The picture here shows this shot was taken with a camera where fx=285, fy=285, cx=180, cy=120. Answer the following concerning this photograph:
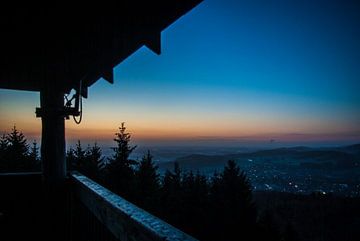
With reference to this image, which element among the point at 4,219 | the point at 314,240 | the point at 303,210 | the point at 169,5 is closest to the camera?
the point at 169,5

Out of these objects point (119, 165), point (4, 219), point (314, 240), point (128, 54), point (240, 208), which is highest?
point (128, 54)

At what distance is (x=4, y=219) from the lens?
3836 mm

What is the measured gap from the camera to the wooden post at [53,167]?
12.7 ft

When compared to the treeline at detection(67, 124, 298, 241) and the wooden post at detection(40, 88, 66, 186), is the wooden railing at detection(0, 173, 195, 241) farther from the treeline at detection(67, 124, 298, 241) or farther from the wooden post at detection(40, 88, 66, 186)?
the treeline at detection(67, 124, 298, 241)

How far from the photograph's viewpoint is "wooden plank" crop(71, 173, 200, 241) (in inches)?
47.5

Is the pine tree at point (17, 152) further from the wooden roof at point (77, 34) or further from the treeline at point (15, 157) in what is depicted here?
the wooden roof at point (77, 34)

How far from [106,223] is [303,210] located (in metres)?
222

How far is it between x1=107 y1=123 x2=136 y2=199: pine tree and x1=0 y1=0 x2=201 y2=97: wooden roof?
27.9 meters

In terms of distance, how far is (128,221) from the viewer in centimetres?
151

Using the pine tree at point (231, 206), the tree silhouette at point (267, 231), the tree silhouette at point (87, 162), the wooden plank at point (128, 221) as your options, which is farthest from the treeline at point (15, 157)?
the wooden plank at point (128, 221)

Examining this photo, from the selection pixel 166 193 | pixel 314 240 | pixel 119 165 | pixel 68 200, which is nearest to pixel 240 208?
pixel 166 193

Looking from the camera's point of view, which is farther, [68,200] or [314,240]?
[314,240]

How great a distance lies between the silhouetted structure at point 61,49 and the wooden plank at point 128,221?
1234mm

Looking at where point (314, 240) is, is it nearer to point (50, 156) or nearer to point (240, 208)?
point (240, 208)
